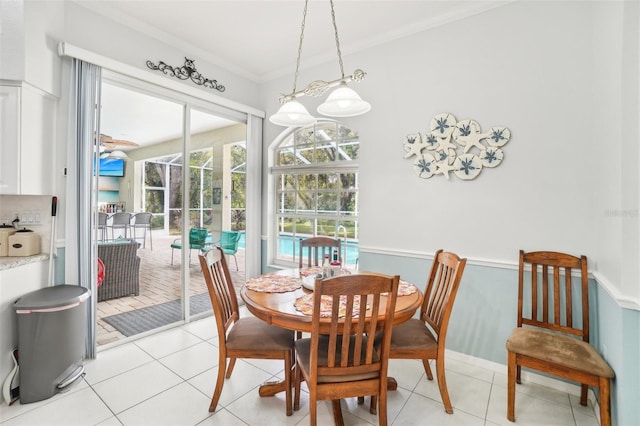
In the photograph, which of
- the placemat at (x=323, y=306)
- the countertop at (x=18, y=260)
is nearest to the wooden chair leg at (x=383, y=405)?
the placemat at (x=323, y=306)

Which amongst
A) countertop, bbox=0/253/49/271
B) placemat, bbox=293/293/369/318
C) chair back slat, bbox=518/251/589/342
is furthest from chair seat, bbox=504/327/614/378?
countertop, bbox=0/253/49/271

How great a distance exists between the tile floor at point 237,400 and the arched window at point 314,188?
1507mm

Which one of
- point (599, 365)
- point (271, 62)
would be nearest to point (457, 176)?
point (599, 365)

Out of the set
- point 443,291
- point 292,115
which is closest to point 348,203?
point 292,115

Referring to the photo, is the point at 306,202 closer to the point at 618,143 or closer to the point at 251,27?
the point at 251,27

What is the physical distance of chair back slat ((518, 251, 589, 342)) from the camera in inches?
80.4

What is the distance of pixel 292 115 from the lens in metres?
2.16

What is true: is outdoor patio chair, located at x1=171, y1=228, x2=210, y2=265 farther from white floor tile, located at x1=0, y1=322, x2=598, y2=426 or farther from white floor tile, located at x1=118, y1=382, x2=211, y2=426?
white floor tile, located at x1=118, y1=382, x2=211, y2=426

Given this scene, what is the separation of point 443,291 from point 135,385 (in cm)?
231

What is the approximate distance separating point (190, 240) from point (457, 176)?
2808 mm

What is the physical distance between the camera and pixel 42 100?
86.7 inches

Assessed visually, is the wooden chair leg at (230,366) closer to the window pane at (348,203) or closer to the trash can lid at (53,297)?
the trash can lid at (53,297)

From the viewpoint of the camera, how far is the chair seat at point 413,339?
1.86 m

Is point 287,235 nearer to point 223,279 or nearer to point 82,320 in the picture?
point 223,279
